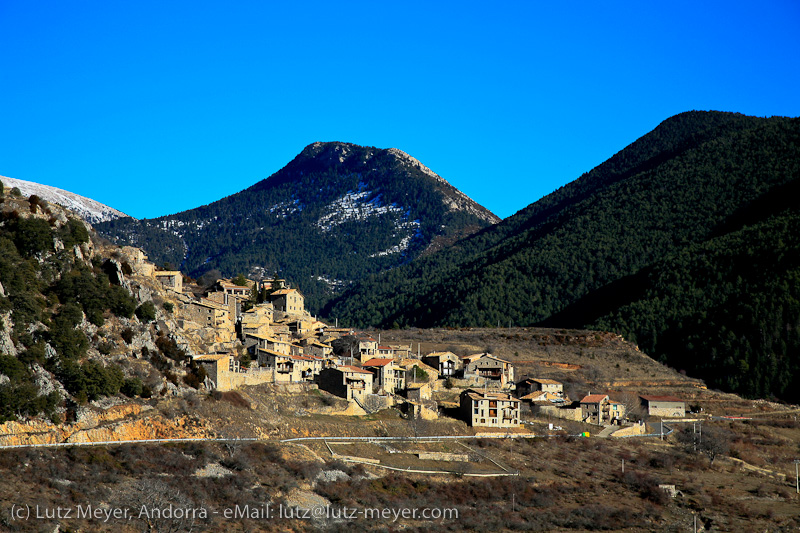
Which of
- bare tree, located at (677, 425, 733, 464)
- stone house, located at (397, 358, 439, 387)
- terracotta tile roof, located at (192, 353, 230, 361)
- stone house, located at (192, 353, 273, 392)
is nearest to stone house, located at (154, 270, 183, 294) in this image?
stone house, located at (192, 353, 273, 392)

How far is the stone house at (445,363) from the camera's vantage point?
9444 centimetres

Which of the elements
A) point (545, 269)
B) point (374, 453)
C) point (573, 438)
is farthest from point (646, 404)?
point (545, 269)

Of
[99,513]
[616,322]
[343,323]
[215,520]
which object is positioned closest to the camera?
[99,513]

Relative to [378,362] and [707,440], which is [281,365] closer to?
[378,362]

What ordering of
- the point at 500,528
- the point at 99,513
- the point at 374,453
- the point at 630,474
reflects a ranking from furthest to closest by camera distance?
the point at 630,474, the point at 374,453, the point at 500,528, the point at 99,513

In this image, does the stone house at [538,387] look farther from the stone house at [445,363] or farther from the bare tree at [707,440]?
the bare tree at [707,440]

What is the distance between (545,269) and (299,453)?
128m

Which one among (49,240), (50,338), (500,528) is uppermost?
(49,240)

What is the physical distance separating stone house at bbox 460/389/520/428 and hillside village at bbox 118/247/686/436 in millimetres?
95

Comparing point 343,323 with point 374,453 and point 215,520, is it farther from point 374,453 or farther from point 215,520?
point 215,520

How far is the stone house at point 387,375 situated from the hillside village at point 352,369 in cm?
9

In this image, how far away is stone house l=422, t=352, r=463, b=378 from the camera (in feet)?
310

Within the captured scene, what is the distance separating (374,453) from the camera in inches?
2598

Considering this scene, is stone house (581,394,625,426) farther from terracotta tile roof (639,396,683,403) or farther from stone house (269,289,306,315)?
stone house (269,289,306,315)
